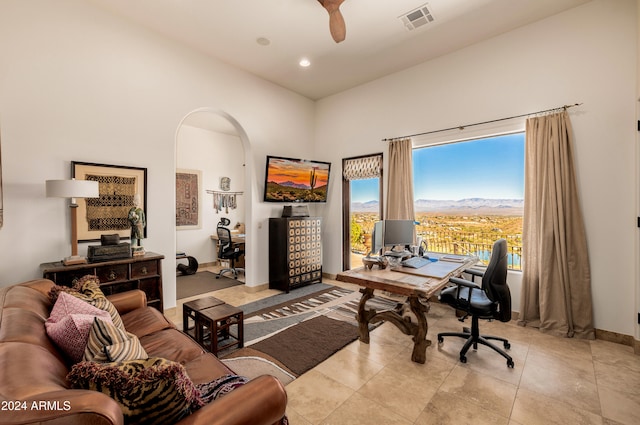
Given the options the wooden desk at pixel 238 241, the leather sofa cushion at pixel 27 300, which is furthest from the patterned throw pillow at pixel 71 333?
the wooden desk at pixel 238 241

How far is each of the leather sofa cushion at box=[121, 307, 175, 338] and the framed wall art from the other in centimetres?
405

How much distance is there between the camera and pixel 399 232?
11.3 feet

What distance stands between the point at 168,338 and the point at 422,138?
4007mm

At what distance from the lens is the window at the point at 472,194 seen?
3592 millimetres

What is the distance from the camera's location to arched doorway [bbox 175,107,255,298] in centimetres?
612

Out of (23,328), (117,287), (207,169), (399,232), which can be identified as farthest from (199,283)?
(23,328)

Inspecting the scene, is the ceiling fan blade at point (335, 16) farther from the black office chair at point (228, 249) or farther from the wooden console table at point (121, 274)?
the black office chair at point (228, 249)

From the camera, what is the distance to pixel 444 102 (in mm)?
4012

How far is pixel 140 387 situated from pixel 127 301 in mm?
1902

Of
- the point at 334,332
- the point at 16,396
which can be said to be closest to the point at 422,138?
the point at 334,332

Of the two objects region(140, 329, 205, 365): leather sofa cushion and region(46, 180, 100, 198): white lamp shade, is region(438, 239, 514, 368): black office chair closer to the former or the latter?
region(140, 329, 205, 365): leather sofa cushion

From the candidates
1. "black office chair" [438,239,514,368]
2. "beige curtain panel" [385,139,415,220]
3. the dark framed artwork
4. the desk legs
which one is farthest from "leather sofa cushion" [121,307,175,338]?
"beige curtain panel" [385,139,415,220]

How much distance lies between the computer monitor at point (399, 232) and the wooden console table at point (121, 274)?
269 cm

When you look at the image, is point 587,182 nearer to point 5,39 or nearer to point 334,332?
point 334,332
